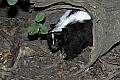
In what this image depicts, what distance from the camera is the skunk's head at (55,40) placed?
5.04 metres

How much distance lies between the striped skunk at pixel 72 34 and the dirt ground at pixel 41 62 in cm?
11

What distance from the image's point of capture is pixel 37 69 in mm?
4793

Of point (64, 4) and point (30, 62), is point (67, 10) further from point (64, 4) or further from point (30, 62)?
point (30, 62)

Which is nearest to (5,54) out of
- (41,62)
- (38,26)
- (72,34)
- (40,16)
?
(41,62)

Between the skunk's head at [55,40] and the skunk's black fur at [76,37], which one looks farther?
the skunk's black fur at [76,37]

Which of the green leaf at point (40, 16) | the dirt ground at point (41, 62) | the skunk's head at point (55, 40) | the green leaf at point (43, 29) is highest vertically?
the green leaf at point (40, 16)

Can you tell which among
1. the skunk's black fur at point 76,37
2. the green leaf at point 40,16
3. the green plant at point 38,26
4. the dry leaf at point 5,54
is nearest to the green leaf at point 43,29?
the green plant at point 38,26

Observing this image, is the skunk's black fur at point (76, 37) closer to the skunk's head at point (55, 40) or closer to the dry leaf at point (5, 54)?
the skunk's head at point (55, 40)

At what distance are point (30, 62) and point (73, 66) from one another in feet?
2.08

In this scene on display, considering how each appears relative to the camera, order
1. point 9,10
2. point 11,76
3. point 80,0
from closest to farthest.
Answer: point 80,0, point 11,76, point 9,10

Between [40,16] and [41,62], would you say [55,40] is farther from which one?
[40,16]

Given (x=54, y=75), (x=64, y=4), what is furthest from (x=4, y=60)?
(x=64, y=4)

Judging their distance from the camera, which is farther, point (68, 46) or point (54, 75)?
point (68, 46)

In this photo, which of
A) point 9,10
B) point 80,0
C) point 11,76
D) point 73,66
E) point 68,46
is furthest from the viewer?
point 9,10
